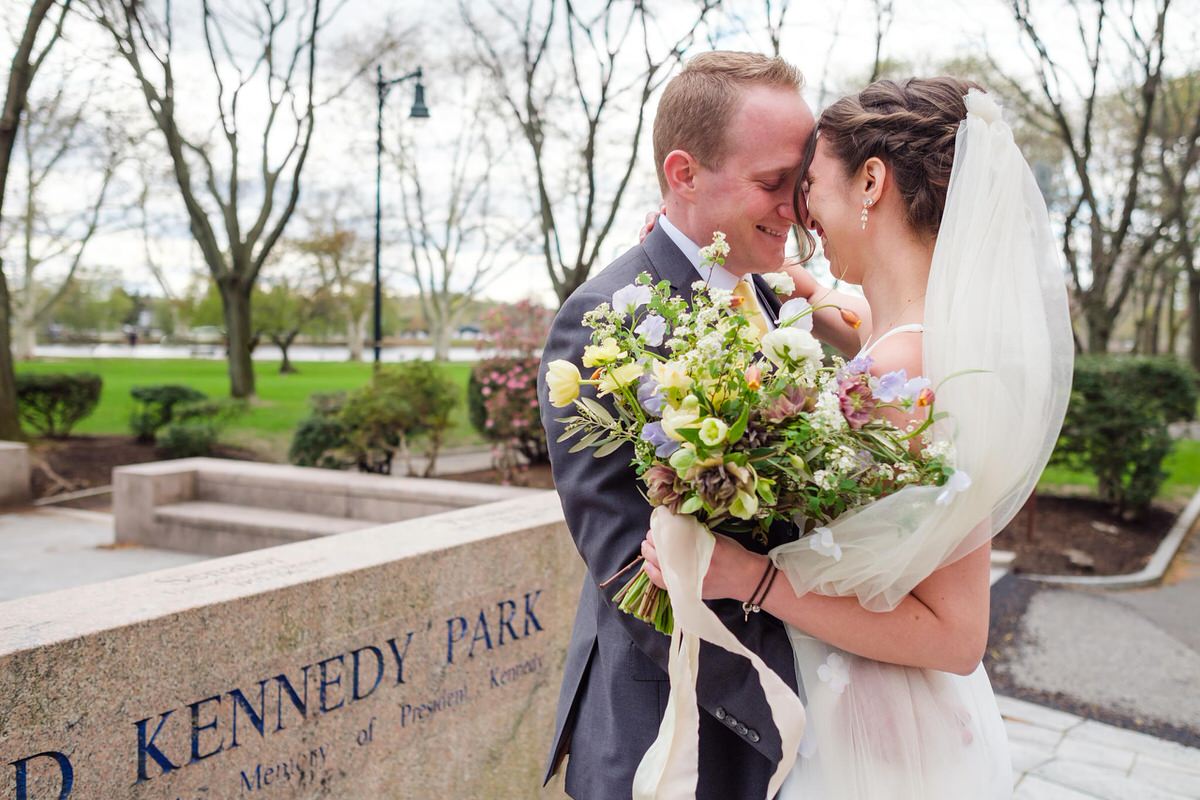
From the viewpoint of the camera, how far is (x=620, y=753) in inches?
75.7

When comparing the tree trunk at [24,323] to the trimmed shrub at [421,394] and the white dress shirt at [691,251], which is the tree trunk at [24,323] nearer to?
the trimmed shrub at [421,394]

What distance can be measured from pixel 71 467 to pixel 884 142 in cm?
1428

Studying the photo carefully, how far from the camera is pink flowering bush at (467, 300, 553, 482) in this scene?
476 inches

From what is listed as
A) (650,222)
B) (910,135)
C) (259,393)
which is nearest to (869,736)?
(910,135)

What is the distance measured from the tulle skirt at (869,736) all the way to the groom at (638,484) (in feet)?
Result: 0.22

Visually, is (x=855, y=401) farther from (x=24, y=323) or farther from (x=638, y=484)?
(x=24, y=323)

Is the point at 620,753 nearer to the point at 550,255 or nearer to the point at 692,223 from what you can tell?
the point at 692,223

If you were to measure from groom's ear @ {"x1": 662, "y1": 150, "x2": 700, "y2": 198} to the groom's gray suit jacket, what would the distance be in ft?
0.36

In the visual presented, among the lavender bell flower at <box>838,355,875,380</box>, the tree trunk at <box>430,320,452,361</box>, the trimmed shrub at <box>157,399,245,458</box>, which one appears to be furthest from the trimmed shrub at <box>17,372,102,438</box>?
the tree trunk at <box>430,320,452,361</box>

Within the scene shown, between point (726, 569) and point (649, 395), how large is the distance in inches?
13.3

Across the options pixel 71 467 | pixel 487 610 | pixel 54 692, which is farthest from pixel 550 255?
pixel 54 692

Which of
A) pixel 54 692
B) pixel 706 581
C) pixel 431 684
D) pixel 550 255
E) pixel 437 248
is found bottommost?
pixel 431 684

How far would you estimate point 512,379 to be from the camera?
1209 cm

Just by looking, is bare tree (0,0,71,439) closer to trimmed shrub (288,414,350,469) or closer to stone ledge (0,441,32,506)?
stone ledge (0,441,32,506)
